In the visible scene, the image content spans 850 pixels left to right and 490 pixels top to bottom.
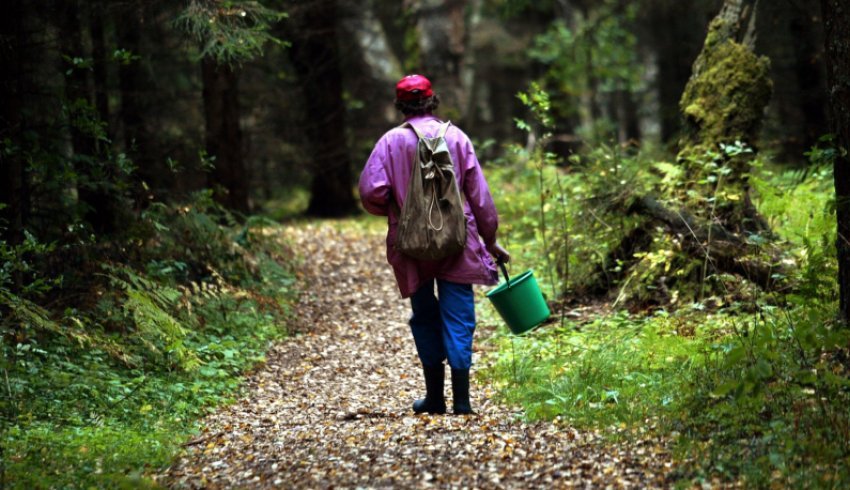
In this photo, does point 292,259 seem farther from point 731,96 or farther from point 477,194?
point 477,194

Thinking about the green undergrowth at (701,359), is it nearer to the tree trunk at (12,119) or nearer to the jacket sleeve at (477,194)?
the jacket sleeve at (477,194)

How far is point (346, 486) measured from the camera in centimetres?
411

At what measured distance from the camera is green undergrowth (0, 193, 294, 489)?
453 cm

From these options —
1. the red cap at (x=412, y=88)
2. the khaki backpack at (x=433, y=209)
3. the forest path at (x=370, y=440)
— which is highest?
the red cap at (x=412, y=88)

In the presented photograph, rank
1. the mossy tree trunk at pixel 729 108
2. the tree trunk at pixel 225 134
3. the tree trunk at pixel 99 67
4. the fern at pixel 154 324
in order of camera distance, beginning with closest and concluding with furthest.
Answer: the fern at pixel 154 324, the mossy tree trunk at pixel 729 108, the tree trunk at pixel 99 67, the tree trunk at pixel 225 134

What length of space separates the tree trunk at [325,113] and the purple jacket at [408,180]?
885 centimetres

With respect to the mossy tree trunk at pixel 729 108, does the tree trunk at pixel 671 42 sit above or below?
above

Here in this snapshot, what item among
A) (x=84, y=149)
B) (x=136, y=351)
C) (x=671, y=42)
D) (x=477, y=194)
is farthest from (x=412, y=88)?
(x=671, y=42)

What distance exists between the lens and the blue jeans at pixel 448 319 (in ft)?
17.9

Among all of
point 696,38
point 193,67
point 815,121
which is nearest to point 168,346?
point 193,67

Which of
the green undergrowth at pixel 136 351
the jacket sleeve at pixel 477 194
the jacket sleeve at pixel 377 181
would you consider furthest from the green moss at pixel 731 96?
the green undergrowth at pixel 136 351

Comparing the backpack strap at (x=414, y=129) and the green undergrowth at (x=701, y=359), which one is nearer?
the green undergrowth at (x=701, y=359)

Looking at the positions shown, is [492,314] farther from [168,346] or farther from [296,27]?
[296,27]

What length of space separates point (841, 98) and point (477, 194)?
211cm
